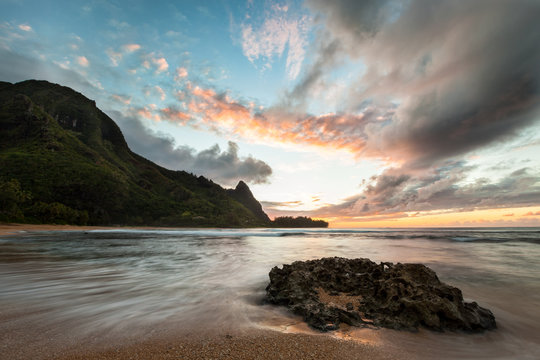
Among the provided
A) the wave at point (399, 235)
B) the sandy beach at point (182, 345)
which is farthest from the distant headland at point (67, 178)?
the sandy beach at point (182, 345)

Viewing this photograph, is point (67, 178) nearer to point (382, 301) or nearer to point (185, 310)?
point (185, 310)

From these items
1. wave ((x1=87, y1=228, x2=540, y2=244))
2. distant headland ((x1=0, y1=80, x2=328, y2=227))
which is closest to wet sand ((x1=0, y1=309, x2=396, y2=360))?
wave ((x1=87, y1=228, x2=540, y2=244))

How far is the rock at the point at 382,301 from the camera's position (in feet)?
13.6

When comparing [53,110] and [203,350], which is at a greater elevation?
[53,110]

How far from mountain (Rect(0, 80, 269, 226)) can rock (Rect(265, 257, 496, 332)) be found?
214 ft

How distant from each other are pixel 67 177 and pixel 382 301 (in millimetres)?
92772

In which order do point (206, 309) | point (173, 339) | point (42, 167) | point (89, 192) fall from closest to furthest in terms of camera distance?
point (173, 339), point (206, 309), point (42, 167), point (89, 192)

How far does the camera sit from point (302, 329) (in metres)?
3.89

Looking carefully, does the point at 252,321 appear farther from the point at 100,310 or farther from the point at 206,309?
the point at 100,310

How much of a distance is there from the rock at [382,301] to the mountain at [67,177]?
214 feet

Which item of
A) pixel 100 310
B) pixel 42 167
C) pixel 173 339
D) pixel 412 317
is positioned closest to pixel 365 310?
pixel 412 317

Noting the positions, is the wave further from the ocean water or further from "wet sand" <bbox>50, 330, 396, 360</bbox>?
"wet sand" <bbox>50, 330, 396, 360</bbox>

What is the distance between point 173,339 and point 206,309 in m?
1.82

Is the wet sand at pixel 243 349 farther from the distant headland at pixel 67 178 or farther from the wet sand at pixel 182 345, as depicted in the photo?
the distant headland at pixel 67 178
